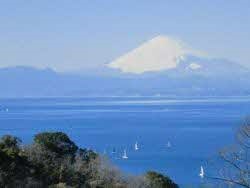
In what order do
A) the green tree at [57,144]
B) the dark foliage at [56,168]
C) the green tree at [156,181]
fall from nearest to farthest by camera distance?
the dark foliage at [56,168], the green tree at [156,181], the green tree at [57,144]

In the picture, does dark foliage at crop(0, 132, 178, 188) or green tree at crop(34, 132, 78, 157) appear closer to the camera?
dark foliage at crop(0, 132, 178, 188)

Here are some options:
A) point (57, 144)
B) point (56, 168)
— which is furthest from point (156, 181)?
point (56, 168)

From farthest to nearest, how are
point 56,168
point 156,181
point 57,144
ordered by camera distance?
point 57,144
point 156,181
point 56,168

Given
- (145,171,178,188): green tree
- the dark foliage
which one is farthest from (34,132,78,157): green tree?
(145,171,178,188): green tree

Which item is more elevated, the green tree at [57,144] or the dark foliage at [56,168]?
the green tree at [57,144]

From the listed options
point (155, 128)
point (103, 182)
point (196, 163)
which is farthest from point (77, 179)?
point (155, 128)

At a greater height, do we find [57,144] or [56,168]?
[57,144]

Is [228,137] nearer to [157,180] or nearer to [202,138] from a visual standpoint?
[202,138]

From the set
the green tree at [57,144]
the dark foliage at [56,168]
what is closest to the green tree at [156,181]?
the dark foliage at [56,168]

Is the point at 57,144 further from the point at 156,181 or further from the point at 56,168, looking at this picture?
the point at 156,181

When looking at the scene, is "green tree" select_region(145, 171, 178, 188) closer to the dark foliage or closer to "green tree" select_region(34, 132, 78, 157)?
the dark foliage

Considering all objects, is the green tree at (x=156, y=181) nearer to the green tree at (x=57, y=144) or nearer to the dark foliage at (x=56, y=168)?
the dark foliage at (x=56, y=168)

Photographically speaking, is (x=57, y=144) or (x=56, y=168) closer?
(x=56, y=168)
